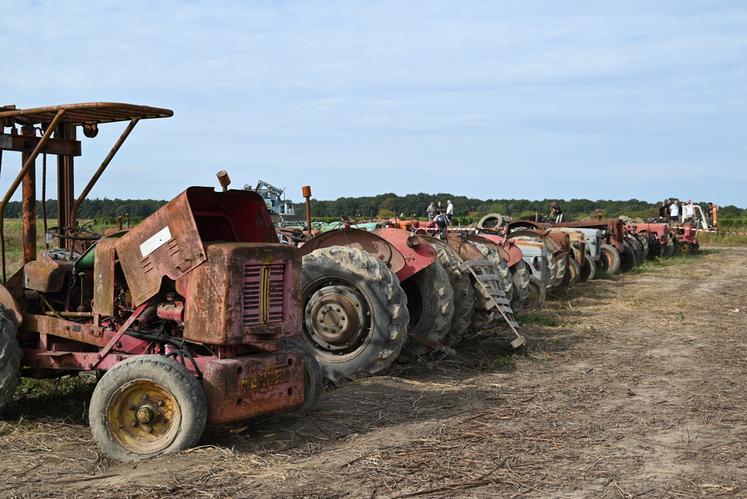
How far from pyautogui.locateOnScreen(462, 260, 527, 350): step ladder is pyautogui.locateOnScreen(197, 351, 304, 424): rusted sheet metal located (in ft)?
13.5

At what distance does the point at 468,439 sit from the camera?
5.86 m

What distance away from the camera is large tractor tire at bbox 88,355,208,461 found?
A: 5.21m

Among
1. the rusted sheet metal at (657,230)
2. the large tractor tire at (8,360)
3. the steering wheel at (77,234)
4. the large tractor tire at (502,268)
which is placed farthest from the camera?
the rusted sheet metal at (657,230)

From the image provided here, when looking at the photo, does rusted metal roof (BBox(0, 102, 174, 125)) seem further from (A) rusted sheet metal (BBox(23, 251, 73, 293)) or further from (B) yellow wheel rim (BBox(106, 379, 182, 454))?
(B) yellow wheel rim (BBox(106, 379, 182, 454))

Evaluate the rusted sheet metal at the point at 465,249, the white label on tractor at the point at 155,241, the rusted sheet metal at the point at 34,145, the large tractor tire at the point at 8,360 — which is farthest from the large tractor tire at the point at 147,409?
the rusted sheet metal at the point at 465,249

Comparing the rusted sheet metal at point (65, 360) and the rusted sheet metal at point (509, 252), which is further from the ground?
the rusted sheet metal at point (509, 252)

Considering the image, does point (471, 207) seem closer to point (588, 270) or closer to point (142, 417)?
point (588, 270)

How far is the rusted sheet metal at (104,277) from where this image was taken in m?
5.84

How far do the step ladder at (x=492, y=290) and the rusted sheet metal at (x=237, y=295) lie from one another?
13.7ft

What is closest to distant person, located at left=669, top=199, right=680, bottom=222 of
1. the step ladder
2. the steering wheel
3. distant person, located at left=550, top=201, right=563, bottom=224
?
distant person, located at left=550, top=201, right=563, bottom=224

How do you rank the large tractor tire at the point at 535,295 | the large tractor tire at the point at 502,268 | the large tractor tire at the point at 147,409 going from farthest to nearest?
the large tractor tire at the point at 535,295 → the large tractor tire at the point at 502,268 → the large tractor tire at the point at 147,409

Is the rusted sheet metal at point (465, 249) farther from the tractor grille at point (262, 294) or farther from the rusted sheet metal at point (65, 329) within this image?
the rusted sheet metal at point (65, 329)

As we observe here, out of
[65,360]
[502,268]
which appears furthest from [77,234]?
[502,268]

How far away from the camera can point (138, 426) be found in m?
5.37
